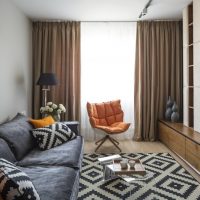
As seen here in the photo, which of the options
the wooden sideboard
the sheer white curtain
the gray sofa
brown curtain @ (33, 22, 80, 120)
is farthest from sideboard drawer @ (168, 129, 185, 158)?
brown curtain @ (33, 22, 80, 120)

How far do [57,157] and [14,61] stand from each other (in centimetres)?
203

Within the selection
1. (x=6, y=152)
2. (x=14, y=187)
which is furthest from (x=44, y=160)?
(x=14, y=187)

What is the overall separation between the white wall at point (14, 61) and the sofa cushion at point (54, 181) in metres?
1.54

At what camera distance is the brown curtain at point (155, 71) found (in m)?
5.04

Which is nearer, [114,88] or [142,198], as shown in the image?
[142,198]

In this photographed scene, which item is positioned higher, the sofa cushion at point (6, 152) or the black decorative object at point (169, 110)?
the black decorative object at point (169, 110)

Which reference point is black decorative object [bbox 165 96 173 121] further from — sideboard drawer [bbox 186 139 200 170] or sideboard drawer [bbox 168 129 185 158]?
sideboard drawer [bbox 186 139 200 170]

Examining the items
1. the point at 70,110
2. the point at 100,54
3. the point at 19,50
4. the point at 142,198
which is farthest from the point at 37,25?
the point at 142,198

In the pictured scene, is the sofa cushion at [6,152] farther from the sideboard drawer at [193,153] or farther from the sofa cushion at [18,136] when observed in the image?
the sideboard drawer at [193,153]

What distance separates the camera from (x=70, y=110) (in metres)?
5.08

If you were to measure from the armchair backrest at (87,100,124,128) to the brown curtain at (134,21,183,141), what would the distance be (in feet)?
1.68

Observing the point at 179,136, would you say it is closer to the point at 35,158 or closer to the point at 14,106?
the point at 35,158

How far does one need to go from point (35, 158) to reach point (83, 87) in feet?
8.91

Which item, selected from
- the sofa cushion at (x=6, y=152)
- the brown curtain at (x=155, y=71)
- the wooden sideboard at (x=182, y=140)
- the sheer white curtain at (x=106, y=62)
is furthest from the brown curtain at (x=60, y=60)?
the sofa cushion at (x=6, y=152)
